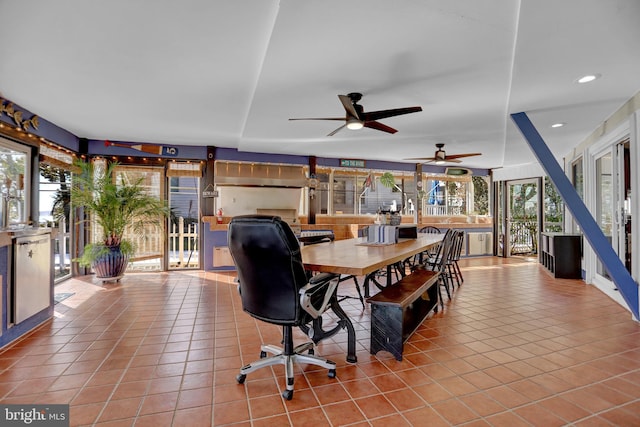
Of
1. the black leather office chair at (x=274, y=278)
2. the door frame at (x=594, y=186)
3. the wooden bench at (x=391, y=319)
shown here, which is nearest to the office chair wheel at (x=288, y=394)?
the black leather office chair at (x=274, y=278)

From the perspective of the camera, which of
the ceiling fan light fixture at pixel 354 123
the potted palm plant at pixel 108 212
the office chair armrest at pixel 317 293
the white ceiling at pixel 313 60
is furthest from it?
the potted palm plant at pixel 108 212

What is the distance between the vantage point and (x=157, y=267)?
6559mm

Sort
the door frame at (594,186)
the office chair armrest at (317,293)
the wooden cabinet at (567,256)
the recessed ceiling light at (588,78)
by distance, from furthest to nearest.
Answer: the wooden cabinet at (567,256) < the door frame at (594,186) < the recessed ceiling light at (588,78) < the office chair armrest at (317,293)

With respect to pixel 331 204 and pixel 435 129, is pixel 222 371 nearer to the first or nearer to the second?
pixel 435 129

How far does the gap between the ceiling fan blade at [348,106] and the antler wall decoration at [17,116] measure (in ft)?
12.9

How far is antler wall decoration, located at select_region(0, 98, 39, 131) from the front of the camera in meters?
3.91

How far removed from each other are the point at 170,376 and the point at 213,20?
8.15 ft

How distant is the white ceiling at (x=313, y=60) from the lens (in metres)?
2.21

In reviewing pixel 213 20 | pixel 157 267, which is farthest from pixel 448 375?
pixel 157 267

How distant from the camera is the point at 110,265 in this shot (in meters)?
5.27

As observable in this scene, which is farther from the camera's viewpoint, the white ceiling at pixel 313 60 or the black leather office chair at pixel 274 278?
the white ceiling at pixel 313 60

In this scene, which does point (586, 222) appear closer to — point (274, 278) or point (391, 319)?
point (391, 319)

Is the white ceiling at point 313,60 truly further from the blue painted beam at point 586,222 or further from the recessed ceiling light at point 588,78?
the blue painted beam at point 586,222

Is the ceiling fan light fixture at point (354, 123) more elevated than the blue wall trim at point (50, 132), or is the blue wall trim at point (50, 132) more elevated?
the blue wall trim at point (50, 132)
